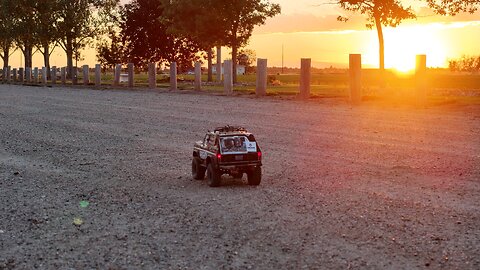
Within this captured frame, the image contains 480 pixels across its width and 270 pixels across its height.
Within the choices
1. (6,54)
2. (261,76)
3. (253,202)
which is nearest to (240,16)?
(261,76)

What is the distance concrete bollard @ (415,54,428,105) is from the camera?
24.0m

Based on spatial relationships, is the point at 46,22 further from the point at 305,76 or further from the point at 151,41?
the point at 305,76

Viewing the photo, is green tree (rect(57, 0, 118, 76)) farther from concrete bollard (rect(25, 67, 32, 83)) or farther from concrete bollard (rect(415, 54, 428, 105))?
concrete bollard (rect(415, 54, 428, 105))

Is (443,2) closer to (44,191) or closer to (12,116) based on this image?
(12,116)

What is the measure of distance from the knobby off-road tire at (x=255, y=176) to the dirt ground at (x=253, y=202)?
0.57 feet

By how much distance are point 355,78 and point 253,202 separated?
710 inches

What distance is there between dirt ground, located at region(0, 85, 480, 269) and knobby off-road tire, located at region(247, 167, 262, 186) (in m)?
0.17

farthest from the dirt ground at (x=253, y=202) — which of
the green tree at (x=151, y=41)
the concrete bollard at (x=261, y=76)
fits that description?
the green tree at (x=151, y=41)

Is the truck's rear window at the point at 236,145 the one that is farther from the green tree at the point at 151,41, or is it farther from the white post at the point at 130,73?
the green tree at the point at 151,41

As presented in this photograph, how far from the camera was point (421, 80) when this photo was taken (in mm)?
24062

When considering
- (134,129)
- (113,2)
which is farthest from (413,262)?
(113,2)

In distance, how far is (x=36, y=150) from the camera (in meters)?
14.2

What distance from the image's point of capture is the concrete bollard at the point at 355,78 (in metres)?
26.2

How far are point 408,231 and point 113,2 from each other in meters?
71.6
